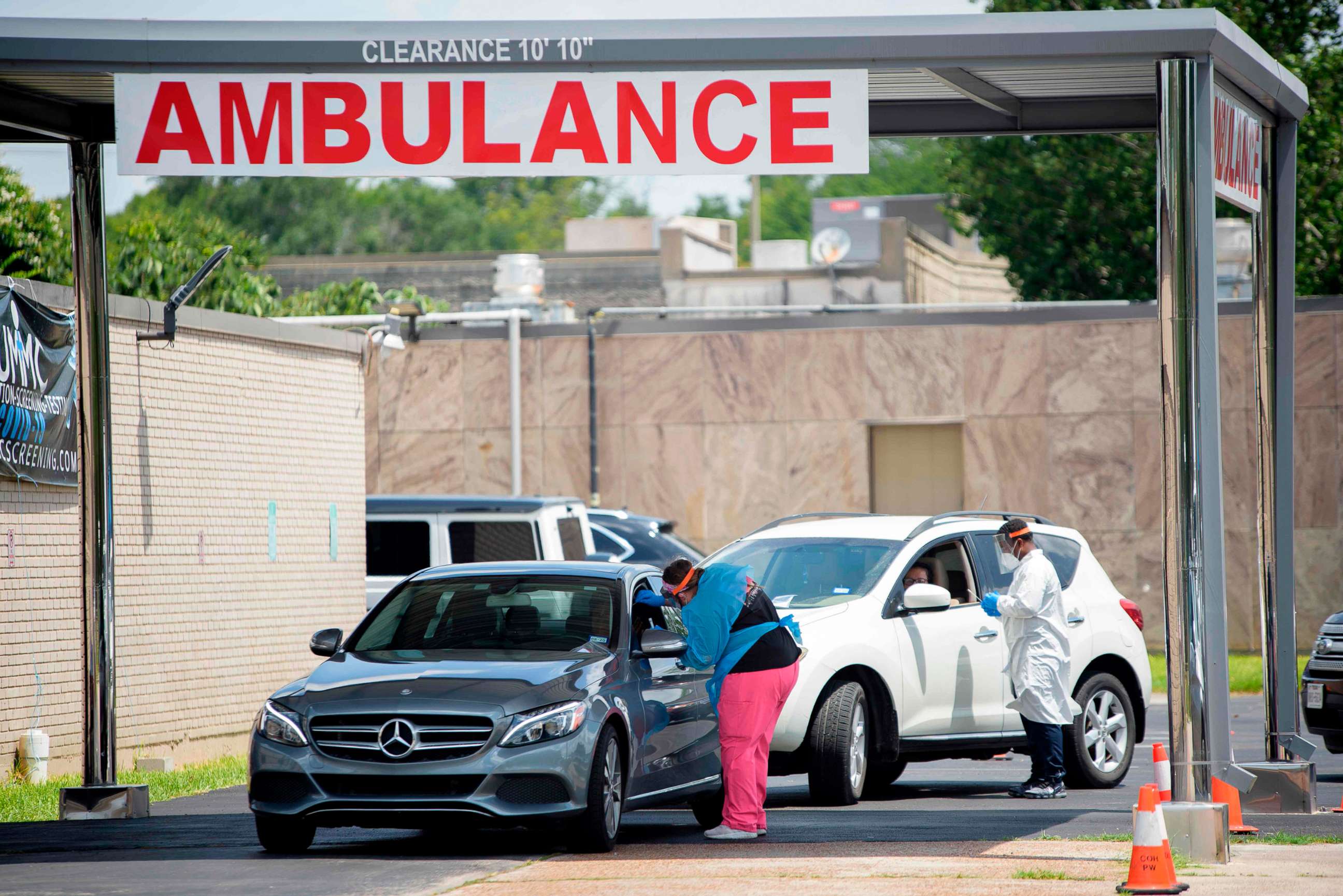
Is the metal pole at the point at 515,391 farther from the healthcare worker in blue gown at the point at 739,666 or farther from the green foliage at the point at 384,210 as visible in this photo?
the green foliage at the point at 384,210

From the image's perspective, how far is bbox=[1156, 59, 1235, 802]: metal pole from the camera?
32.8 ft

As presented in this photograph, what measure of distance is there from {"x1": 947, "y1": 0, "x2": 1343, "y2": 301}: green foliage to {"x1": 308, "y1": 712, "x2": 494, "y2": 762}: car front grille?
89.9 ft

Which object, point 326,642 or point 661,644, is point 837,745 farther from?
point 326,642

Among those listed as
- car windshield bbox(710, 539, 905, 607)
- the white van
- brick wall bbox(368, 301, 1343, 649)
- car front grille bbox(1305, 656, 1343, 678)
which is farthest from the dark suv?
brick wall bbox(368, 301, 1343, 649)

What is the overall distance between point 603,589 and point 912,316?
17594 mm

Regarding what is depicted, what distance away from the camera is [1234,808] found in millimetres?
10742

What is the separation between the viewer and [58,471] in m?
14.5

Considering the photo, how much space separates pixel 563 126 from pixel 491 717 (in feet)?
10.5

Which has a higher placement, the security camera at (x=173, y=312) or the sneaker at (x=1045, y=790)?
the security camera at (x=173, y=312)

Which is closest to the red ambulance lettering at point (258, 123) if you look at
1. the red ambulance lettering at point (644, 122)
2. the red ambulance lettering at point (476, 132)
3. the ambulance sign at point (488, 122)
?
the ambulance sign at point (488, 122)

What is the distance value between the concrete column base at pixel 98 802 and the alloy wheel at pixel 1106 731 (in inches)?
257

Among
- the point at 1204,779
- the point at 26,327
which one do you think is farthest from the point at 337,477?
the point at 1204,779

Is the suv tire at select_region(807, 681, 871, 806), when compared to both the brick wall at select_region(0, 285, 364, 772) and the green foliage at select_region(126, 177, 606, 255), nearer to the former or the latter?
the brick wall at select_region(0, 285, 364, 772)

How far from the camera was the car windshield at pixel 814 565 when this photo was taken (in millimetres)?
13125
